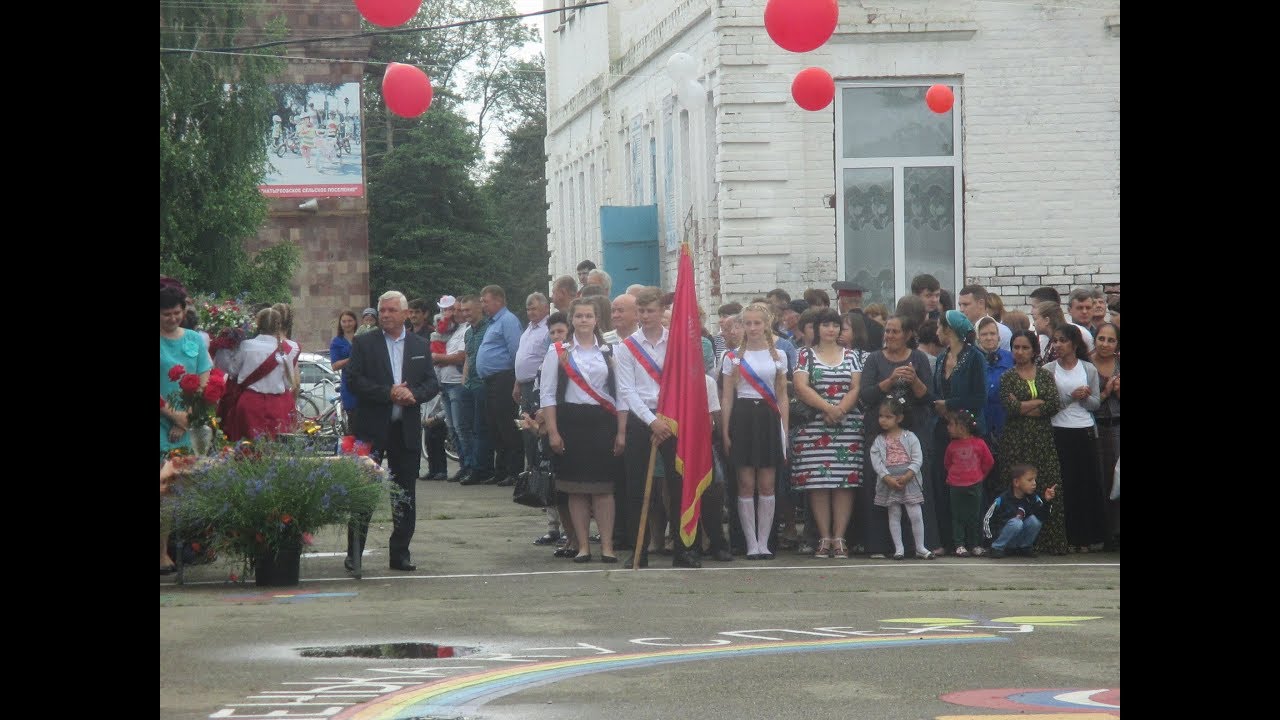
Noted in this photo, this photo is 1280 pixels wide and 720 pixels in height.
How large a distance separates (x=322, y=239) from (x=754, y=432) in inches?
1628

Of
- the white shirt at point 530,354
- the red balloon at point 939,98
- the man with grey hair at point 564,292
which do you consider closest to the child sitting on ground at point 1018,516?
the man with grey hair at point 564,292

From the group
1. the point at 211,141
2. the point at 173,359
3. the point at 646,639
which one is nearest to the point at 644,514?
the point at 173,359

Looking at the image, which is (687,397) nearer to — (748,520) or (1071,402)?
(748,520)

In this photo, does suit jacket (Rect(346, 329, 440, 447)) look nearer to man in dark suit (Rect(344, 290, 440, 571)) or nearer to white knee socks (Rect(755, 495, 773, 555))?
man in dark suit (Rect(344, 290, 440, 571))

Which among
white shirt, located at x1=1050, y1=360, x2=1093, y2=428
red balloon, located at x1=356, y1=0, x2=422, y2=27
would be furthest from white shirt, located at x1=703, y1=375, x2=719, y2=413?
red balloon, located at x1=356, y1=0, x2=422, y2=27

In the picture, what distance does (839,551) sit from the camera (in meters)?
13.9

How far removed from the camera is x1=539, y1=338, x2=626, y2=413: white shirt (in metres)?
13.6

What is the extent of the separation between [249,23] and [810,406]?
3828 centimetres

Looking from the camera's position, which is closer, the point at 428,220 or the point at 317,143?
the point at 317,143

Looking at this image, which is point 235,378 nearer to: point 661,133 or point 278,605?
point 278,605

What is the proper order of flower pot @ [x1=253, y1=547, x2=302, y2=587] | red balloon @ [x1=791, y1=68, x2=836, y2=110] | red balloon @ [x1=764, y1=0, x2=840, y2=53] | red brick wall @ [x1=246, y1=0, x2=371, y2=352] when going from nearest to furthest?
flower pot @ [x1=253, y1=547, x2=302, y2=587]
red balloon @ [x1=764, y1=0, x2=840, y2=53]
red balloon @ [x1=791, y1=68, x2=836, y2=110]
red brick wall @ [x1=246, y1=0, x2=371, y2=352]

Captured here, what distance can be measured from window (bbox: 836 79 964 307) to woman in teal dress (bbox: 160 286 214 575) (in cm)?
994

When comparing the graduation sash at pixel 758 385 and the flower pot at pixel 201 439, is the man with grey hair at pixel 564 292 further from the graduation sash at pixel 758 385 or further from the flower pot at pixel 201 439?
the flower pot at pixel 201 439
